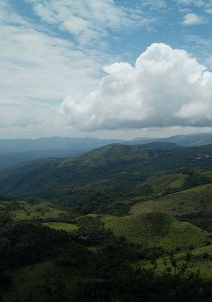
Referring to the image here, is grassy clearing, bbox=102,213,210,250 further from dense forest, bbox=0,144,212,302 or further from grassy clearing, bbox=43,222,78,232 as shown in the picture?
grassy clearing, bbox=43,222,78,232

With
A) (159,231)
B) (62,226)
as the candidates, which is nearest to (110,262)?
(159,231)

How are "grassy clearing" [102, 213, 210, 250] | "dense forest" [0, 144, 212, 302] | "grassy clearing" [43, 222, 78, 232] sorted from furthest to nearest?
"grassy clearing" [43, 222, 78, 232]
"grassy clearing" [102, 213, 210, 250]
"dense forest" [0, 144, 212, 302]

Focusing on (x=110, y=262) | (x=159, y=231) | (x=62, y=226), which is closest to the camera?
(x=110, y=262)

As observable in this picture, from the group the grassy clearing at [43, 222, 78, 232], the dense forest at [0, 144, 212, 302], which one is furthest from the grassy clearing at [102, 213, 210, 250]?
the grassy clearing at [43, 222, 78, 232]

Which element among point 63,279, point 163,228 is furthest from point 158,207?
point 63,279

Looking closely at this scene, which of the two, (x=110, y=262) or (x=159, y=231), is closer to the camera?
(x=110, y=262)

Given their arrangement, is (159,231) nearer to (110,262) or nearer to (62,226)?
(62,226)

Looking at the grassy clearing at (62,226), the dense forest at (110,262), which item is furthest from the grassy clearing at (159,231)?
the grassy clearing at (62,226)

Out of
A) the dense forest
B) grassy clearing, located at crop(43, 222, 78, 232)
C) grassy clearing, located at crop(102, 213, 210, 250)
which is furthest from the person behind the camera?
grassy clearing, located at crop(43, 222, 78, 232)

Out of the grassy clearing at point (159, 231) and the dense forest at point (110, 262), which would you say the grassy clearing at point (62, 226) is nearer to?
the dense forest at point (110, 262)
